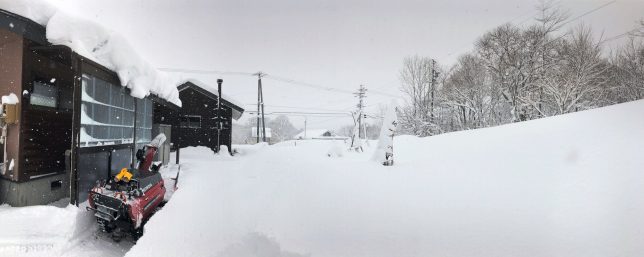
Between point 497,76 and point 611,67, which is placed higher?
point 497,76

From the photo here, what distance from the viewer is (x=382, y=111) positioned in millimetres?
8047

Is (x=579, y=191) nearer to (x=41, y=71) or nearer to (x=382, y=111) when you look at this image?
(x=382, y=111)

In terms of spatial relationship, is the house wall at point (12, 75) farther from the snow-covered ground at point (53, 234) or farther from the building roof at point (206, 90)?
the building roof at point (206, 90)

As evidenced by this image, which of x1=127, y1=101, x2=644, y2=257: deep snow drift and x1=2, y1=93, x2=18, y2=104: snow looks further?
x1=2, y1=93, x2=18, y2=104: snow

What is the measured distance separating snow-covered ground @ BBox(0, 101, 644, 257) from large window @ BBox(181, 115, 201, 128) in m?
11.2

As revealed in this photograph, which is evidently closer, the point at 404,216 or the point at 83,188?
the point at 404,216

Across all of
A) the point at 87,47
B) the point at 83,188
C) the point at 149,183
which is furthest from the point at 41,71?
the point at 149,183

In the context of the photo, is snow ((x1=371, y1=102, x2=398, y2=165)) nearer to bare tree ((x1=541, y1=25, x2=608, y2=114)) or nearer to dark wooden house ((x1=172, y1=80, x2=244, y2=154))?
bare tree ((x1=541, y1=25, x2=608, y2=114))

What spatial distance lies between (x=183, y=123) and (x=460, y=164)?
13.9m

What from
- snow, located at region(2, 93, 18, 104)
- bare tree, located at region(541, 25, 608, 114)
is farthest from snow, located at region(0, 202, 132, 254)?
bare tree, located at region(541, 25, 608, 114)

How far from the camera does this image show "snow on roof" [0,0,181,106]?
3.87 metres

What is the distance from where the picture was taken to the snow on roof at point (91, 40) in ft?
12.7

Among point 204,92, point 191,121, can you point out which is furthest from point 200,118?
point 204,92

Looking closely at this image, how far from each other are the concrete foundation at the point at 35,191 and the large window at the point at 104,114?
2.44 ft
